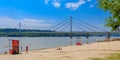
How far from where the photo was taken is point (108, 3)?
72.5 ft

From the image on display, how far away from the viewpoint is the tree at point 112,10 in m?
21.3

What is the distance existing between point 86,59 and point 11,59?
5.98 meters

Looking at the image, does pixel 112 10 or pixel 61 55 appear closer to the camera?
pixel 112 10

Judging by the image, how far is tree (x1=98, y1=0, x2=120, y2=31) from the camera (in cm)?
2128

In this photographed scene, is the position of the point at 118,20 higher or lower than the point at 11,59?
higher

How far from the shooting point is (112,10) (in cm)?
2206

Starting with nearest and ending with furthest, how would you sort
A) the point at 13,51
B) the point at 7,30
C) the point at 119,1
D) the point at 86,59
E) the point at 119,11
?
the point at 119,1 → the point at 119,11 → the point at 86,59 → the point at 13,51 → the point at 7,30

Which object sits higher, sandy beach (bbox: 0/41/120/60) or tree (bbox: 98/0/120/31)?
tree (bbox: 98/0/120/31)

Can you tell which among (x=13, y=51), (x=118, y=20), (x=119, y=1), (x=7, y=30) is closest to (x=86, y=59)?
(x=118, y=20)

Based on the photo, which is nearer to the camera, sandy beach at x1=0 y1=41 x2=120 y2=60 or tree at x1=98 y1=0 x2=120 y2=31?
tree at x1=98 y1=0 x2=120 y2=31

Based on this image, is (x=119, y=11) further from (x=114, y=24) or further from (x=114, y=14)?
(x=114, y=24)

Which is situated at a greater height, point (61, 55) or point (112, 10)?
point (112, 10)

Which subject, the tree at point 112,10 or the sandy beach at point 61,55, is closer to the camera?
the tree at point 112,10

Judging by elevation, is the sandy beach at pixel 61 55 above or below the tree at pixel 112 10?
below
